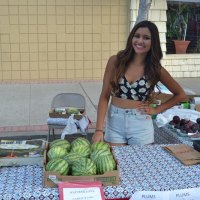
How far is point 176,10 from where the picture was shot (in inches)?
428

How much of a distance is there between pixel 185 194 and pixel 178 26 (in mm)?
9122

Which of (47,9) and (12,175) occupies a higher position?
(47,9)

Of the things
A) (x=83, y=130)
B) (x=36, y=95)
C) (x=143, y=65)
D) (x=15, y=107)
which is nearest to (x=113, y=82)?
(x=143, y=65)

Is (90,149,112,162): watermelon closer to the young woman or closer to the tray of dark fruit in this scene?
the young woman

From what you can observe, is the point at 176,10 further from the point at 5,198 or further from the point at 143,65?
the point at 5,198

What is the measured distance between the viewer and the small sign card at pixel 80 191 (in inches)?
89.5

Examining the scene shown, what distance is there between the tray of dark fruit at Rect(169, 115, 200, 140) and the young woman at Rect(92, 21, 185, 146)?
0.66 m

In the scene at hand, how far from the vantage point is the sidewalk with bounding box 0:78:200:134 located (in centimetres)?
717

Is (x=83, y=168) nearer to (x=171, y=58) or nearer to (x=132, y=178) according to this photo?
(x=132, y=178)

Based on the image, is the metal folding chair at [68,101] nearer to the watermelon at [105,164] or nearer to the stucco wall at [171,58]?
the watermelon at [105,164]

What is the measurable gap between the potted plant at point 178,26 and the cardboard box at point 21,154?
8.54 metres

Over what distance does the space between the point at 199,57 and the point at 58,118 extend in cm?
660

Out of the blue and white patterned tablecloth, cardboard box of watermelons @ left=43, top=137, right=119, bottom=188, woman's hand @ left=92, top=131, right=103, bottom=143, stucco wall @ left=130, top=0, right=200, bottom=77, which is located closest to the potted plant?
stucco wall @ left=130, top=0, right=200, bottom=77

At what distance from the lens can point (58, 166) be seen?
2.38 metres
